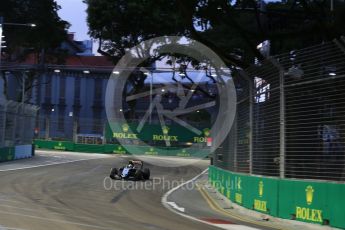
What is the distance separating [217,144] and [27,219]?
13.7 m

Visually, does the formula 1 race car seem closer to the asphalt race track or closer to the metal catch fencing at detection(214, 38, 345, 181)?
the asphalt race track

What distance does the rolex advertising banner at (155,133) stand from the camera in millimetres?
57281

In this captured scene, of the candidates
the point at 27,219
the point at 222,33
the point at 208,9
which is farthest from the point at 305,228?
the point at 222,33

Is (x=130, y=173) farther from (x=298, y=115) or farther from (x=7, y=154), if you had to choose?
(x=7, y=154)

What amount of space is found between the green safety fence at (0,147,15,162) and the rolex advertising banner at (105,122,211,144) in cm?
1920

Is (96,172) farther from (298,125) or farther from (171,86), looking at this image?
(171,86)

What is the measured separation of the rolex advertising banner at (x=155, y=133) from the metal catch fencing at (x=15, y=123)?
13.1m

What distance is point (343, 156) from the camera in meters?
12.3

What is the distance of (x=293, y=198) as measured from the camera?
13.8 meters

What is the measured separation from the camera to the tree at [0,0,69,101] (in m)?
48.5

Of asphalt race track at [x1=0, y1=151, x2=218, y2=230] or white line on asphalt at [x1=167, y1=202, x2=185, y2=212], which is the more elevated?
asphalt race track at [x1=0, y1=151, x2=218, y2=230]

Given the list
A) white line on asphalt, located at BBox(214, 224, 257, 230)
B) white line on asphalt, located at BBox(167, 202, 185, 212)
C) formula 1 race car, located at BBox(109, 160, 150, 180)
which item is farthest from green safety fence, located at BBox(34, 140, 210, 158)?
white line on asphalt, located at BBox(214, 224, 257, 230)

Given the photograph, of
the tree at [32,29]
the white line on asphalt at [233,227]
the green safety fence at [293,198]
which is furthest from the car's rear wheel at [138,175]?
the tree at [32,29]

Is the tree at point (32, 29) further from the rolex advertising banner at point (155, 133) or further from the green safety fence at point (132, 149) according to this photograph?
the rolex advertising banner at point (155, 133)
